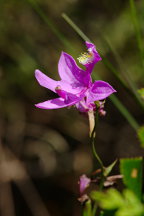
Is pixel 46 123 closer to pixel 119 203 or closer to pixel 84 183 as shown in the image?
pixel 84 183

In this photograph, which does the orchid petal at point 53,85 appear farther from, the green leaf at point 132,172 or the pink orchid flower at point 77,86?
the green leaf at point 132,172

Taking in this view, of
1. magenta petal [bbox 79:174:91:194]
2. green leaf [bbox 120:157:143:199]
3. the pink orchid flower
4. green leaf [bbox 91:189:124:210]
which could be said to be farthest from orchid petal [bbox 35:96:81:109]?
green leaf [bbox 91:189:124:210]

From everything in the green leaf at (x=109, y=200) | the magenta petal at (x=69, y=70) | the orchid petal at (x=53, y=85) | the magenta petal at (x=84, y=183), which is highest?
the magenta petal at (x=69, y=70)

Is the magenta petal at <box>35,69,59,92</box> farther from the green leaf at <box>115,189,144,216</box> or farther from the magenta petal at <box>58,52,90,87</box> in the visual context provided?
the green leaf at <box>115,189,144,216</box>

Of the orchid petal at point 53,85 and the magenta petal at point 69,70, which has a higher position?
the magenta petal at point 69,70

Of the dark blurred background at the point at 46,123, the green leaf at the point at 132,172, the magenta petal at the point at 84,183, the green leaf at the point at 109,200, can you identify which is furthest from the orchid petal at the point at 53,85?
the dark blurred background at the point at 46,123

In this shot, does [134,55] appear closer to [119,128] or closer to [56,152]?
[119,128]

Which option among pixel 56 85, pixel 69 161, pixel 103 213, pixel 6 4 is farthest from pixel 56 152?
pixel 103 213

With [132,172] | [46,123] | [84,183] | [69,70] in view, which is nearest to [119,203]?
[132,172]
